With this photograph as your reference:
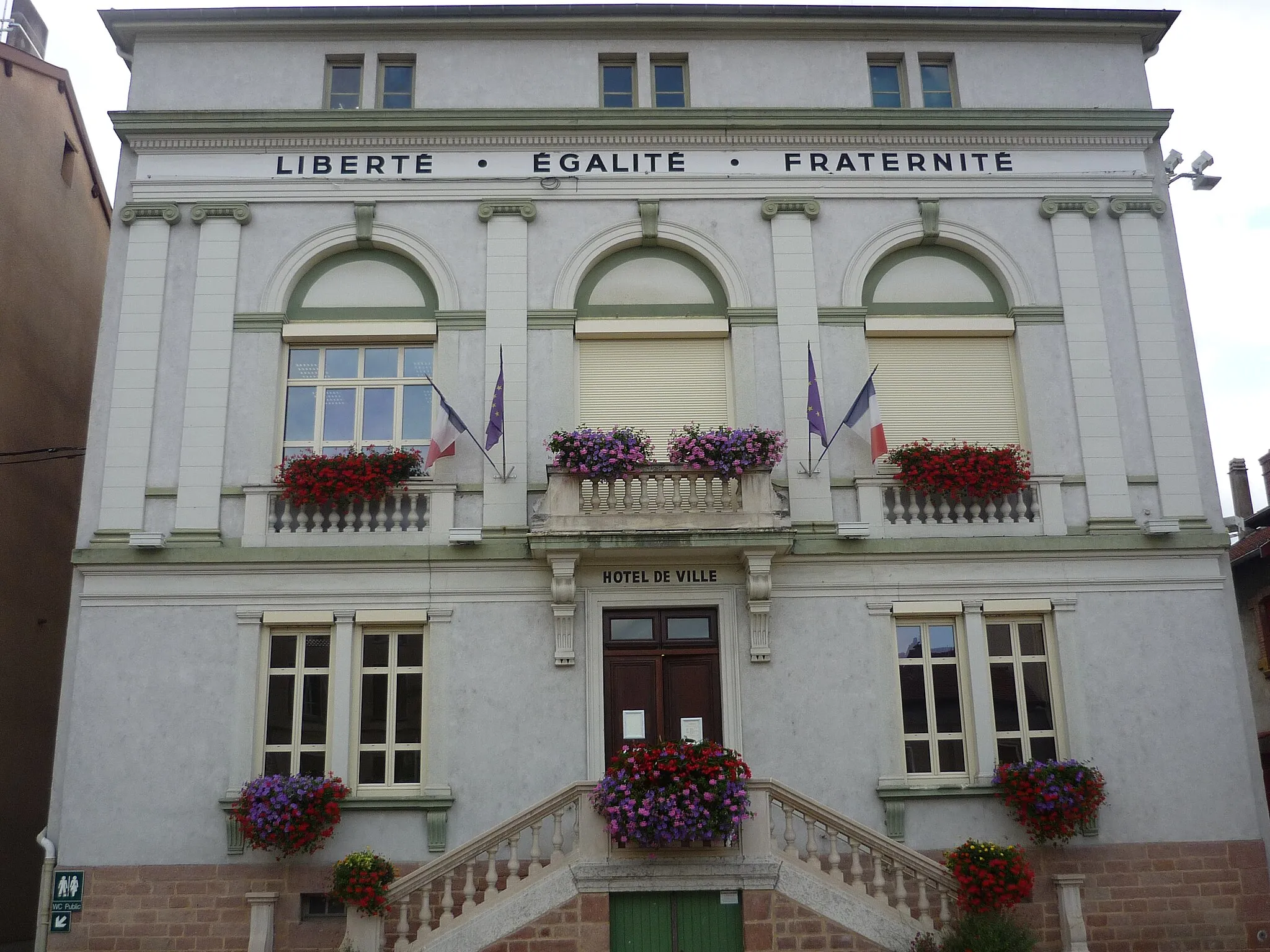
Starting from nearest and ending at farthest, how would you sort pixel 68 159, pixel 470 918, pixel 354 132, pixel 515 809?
pixel 470 918 → pixel 515 809 → pixel 354 132 → pixel 68 159

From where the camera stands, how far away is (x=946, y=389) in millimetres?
15734

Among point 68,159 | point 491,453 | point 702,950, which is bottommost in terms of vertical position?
point 702,950

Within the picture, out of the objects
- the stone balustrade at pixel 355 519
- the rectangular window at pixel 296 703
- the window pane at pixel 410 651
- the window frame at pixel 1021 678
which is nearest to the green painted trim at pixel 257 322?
the stone balustrade at pixel 355 519

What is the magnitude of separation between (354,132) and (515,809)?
948 centimetres

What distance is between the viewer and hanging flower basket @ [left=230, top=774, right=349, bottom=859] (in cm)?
1323

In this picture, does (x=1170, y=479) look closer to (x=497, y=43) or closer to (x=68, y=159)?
(x=497, y=43)

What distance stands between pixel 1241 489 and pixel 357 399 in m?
23.5

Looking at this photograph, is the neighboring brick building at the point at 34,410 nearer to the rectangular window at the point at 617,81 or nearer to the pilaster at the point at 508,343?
the pilaster at the point at 508,343

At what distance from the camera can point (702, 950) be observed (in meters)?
12.3

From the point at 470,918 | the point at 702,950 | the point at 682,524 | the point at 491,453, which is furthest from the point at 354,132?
the point at 702,950

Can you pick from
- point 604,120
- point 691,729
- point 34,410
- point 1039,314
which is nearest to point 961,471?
point 1039,314

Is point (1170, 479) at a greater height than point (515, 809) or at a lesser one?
greater

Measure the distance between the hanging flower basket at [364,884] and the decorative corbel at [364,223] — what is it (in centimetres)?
818

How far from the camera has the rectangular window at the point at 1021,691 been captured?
47.1 feet
